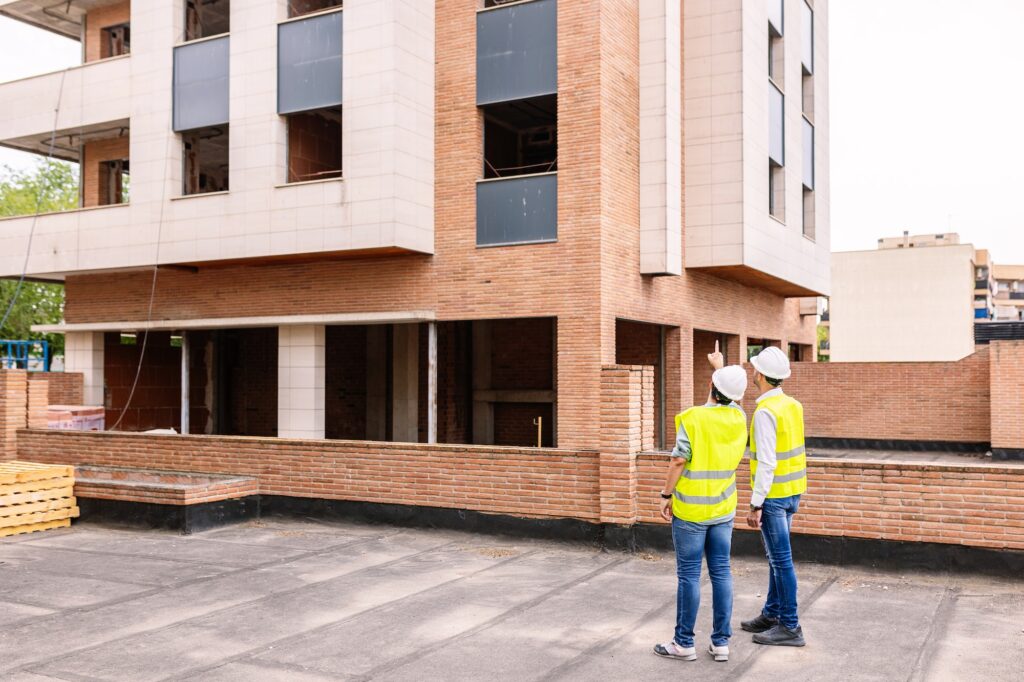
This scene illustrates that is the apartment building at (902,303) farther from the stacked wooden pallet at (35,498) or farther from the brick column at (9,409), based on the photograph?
the stacked wooden pallet at (35,498)

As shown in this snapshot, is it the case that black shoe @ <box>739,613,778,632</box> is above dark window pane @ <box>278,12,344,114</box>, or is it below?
below

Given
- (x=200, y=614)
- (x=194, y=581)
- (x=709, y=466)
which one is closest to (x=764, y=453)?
(x=709, y=466)

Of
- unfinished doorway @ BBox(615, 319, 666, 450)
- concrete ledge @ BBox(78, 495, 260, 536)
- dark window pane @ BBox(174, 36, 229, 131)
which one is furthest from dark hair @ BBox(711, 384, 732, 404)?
dark window pane @ BBox(174, 36, 229, 131)

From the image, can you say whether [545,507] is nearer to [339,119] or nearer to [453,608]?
[453,608]

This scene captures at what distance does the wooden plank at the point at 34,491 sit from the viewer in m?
12.1

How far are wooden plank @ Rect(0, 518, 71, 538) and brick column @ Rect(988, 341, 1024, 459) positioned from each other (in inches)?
797

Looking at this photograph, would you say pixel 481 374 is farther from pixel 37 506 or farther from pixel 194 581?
pixel 194 581

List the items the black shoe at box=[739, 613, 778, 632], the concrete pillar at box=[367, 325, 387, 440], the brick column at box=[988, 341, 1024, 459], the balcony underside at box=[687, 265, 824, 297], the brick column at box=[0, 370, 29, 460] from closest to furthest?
the black shoe at box=[739, 613, 778, 632], the brick column at box=[0, 370, 29, 460], the balcony underside at box=[687, 265, 824, 297], the brick column at box=[988, 341, 1024, 459], the concrete pillar at box=[367, 325, 387, 440]

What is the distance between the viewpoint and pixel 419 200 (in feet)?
52.0

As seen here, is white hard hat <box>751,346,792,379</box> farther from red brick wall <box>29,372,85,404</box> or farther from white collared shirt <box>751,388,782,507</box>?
red brick wall <box>29,372,85,404</box>

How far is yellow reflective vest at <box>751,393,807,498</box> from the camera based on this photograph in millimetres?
6867

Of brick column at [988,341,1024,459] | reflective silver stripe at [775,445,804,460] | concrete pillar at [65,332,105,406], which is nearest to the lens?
reflective silver stripe at [775,445,804,460]

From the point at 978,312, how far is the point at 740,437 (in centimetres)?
10476

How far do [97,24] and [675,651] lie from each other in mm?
19752
